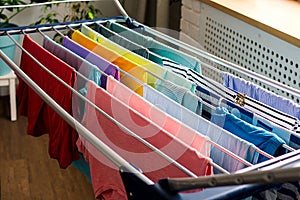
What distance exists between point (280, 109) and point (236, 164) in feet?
0.95

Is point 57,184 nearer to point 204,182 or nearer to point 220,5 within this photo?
point 220,5

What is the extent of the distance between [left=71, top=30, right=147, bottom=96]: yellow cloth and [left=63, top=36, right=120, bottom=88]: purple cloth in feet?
0.13

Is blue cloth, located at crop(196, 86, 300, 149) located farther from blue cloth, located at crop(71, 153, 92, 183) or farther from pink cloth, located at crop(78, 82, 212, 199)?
blue cloth, located at crop(71, 153, 92, 183)

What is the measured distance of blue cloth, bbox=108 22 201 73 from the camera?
1.45 meters

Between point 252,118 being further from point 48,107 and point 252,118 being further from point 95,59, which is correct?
point 48,107

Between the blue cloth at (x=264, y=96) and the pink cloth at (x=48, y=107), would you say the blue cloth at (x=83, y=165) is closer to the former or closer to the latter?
the pink cloth at (x=48, y=107)

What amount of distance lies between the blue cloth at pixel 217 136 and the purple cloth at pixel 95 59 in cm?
17

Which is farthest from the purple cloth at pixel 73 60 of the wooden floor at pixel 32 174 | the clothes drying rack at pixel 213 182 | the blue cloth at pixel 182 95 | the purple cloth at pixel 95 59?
the wooden floor at pixel 32 174

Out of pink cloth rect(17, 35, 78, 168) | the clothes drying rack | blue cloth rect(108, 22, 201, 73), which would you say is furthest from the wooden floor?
the clothes drying rack

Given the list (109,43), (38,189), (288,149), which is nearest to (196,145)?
(288,149)

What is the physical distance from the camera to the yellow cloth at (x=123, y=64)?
1266 mm

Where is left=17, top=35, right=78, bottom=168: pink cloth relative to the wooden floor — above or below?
above

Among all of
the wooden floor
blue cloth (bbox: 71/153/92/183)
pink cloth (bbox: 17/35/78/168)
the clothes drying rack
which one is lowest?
the wooden floor

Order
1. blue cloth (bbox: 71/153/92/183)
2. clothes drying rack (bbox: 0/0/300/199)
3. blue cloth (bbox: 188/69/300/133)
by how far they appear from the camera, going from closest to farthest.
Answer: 1. clothes drying rack (bbox: 0/0/300/199)
2. blue cloth (bbox: 188/69/300/133)
3. blue cloth (bbox: 71/153/92/183)
